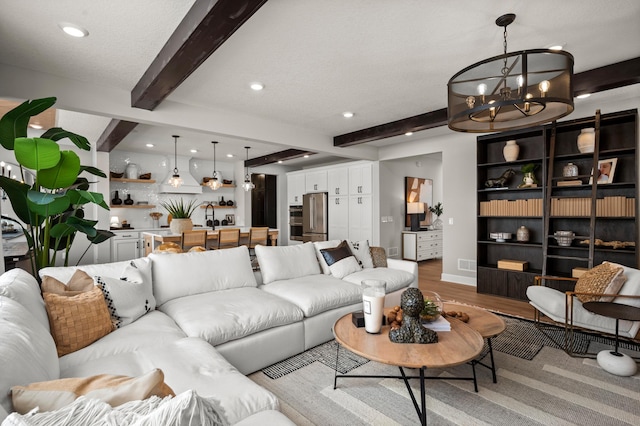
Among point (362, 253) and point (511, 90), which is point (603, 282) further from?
point (362, 253)

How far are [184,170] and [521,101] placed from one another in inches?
280

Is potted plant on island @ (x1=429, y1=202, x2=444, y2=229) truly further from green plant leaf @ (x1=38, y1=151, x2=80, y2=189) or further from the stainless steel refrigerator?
green plant leaf @ (x1=38, y1=151, x2=80, y2=189)

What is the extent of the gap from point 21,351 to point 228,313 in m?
1.30

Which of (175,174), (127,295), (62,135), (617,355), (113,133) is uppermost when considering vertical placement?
(113,133)

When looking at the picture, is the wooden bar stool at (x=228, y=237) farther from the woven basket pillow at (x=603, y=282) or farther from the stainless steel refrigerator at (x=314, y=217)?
the woven basket pillow at (x=603, y=282)

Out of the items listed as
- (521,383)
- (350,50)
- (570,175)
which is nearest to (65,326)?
(350,50)

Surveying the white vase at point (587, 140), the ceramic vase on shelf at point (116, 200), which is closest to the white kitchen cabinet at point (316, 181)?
the ceramic vase on shelf at point (116, 200)

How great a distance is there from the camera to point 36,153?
1951 mm

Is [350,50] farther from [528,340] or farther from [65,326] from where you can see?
[528,340]

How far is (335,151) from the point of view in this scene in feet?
18.8

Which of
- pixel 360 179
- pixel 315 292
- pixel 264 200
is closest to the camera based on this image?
pixel 315 292

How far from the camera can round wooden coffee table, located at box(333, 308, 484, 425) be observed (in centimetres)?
168

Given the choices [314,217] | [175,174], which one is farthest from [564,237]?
[175,174]

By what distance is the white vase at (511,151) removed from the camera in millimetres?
4477
